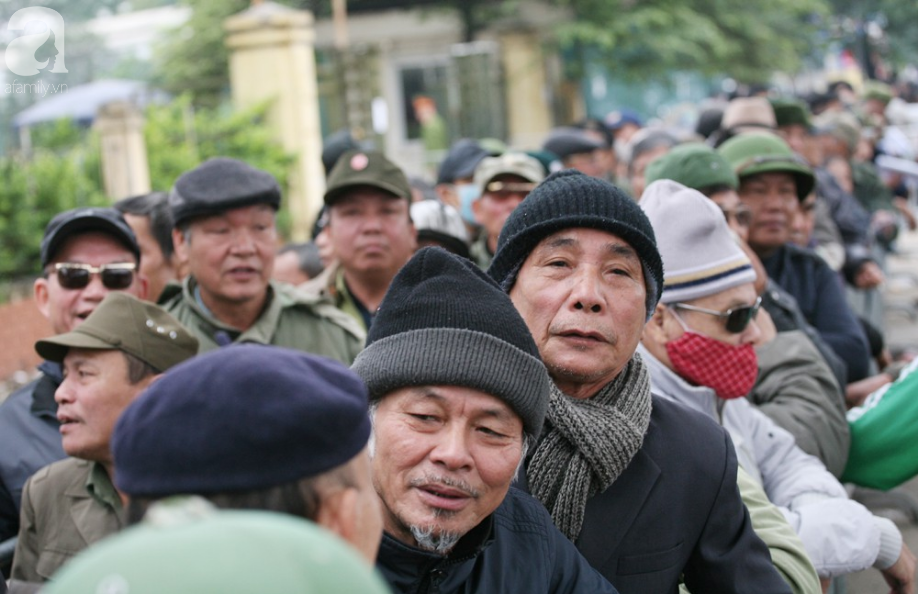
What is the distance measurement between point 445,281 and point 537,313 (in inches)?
23.1

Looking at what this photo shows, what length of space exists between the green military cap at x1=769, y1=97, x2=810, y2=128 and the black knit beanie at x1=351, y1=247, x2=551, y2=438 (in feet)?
24.5

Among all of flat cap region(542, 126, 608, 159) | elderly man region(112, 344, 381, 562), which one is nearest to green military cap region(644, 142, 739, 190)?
elderly man region(112, 344, 381, 562)

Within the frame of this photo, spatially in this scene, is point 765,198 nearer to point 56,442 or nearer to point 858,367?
point 858,367

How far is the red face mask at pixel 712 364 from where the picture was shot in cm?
339

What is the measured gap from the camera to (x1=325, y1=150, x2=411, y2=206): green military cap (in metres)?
5.13

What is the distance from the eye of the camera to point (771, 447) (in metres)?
3.59

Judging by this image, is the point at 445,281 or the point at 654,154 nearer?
the point at 445,281

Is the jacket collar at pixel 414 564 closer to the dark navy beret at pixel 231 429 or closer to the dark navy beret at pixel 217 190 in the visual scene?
the dark navy beret at pixel 231 429

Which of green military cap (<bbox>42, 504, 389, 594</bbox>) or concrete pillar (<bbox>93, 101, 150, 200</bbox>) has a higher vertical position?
green military cap (<bbox>42, 504, 389, 594</bbox>)

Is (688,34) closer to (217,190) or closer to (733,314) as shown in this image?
(217,190)

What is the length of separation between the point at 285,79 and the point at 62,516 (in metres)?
14.1

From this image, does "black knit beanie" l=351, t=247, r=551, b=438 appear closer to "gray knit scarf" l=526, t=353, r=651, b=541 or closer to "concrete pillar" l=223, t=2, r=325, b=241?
"gray knit scarf" l=526, t=353, r=651, b=541

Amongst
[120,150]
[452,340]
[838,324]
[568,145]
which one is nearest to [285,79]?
[120,150]

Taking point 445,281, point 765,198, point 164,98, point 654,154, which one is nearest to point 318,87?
point 164,98
